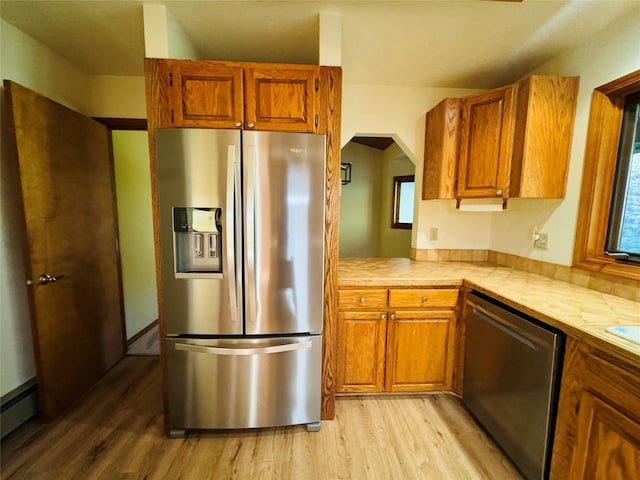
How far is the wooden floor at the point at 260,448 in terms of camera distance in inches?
54.4

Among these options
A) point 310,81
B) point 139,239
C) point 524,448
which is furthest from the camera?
point 139,239

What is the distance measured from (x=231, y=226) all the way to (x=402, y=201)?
12.0ft

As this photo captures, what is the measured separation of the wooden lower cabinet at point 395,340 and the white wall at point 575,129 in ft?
2.51

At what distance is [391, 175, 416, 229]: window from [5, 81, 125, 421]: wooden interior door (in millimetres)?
3851

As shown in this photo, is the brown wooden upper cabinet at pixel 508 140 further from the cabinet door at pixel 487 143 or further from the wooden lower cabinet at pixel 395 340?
the wooden lower cabinet at pixel 395 340

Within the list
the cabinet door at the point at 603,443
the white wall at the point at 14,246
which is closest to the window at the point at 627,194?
the cabinet door at the point at 603,443

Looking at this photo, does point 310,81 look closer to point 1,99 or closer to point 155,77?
point 155,77

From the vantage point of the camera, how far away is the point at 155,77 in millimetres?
1421

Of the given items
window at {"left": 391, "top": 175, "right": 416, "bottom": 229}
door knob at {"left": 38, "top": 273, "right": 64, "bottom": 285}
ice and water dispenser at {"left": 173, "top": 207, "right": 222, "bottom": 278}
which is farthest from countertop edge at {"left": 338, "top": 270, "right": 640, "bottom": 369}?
window at {"left": 391, "top": 175, "right": 416, "bottom": 229}

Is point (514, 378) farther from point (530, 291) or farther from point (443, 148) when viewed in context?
point (443, 148)

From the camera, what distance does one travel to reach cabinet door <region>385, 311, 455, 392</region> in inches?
72.6

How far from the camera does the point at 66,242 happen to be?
1794mm

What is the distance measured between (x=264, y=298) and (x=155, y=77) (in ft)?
4.36

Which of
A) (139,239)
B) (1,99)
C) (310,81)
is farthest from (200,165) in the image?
(139,239)
